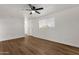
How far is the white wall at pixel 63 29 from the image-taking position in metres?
1.29

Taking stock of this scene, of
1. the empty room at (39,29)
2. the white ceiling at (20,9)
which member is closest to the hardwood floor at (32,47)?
the empty room at (39,29)

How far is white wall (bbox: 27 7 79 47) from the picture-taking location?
1.29m

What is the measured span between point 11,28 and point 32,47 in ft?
0.95

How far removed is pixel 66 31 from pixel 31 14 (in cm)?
40

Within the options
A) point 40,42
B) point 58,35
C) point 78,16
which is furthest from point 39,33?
point 78,16

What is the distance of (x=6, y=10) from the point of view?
50.4 inches

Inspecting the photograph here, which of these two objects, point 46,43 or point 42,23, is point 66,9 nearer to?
point 42,23

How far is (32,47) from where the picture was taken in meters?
1.30

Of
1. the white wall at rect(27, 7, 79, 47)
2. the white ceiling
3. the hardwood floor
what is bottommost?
the hardwood floor

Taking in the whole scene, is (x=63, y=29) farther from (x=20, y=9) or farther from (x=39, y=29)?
(x=20, y=9)

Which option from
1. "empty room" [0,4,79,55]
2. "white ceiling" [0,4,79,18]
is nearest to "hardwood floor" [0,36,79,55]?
"empty room" [0,4,79,55]

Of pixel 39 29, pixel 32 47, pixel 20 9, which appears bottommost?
pixel 32 47

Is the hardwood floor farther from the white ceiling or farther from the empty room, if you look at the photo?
the white ceiling

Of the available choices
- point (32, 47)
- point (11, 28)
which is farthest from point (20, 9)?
point (32, 47)
